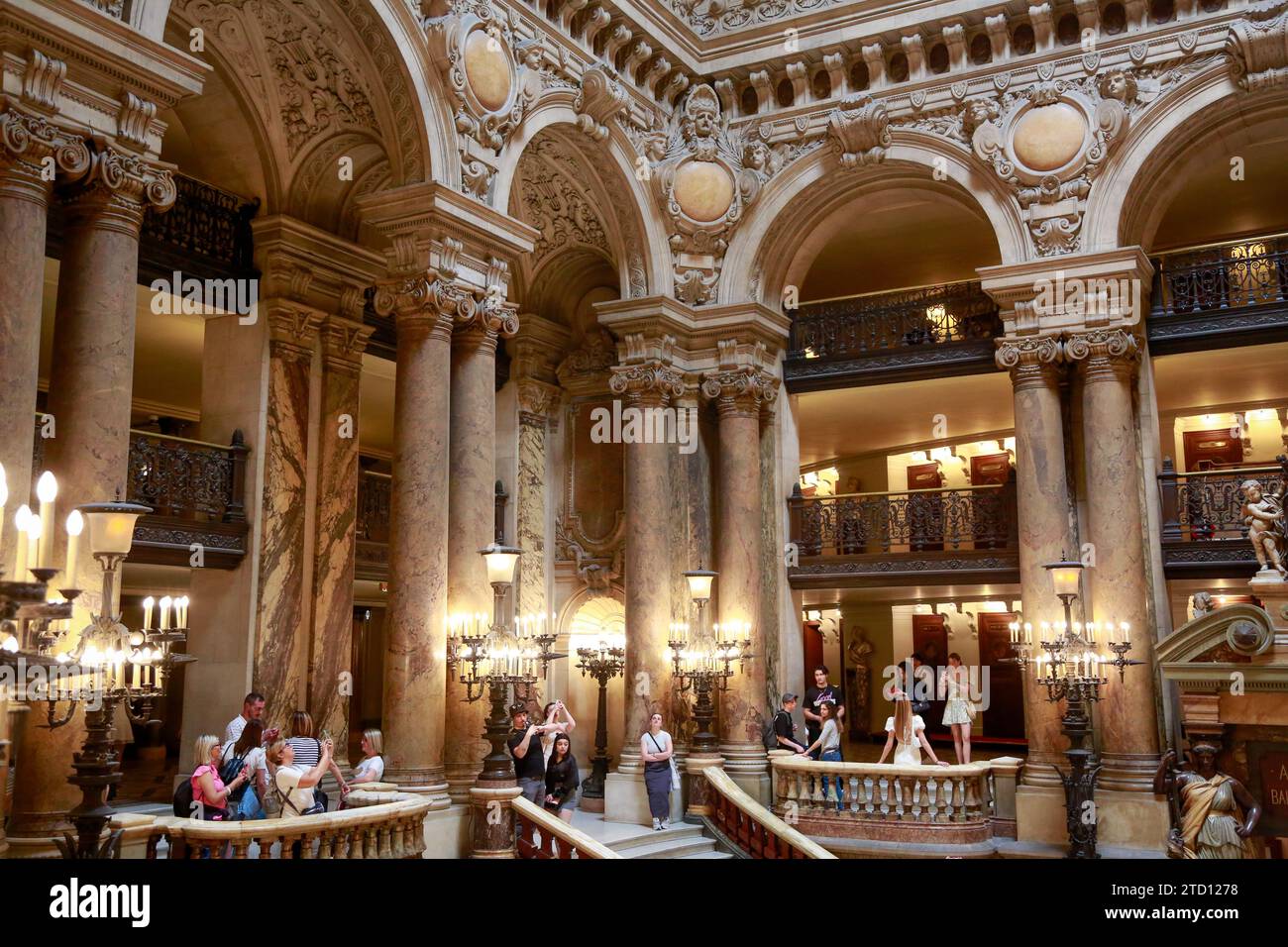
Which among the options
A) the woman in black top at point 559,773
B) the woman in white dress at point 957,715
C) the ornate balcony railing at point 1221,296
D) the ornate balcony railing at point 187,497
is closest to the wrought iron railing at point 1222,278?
the ornate balcony railing at point 1221,296

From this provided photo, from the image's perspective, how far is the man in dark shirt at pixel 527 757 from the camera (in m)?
11.7

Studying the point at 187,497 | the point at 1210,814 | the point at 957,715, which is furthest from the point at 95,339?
the point at 957,715

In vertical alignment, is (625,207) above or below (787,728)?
above

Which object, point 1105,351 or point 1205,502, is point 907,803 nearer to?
point 1205,502

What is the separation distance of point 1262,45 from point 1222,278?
2.81 m

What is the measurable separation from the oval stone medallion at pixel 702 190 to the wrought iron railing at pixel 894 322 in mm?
2018

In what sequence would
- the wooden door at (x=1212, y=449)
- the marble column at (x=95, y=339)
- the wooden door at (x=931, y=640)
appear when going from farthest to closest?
the wooden door at (x=931, y=640), the wooden door at (x=1212, y=449), the marble column at (x=95, y=339)

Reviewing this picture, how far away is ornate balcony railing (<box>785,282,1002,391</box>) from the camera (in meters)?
15.5

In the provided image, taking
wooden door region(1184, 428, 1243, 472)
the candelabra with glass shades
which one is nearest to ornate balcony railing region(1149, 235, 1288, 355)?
the candelabra with glass shades

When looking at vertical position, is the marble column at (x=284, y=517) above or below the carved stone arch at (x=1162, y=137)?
below

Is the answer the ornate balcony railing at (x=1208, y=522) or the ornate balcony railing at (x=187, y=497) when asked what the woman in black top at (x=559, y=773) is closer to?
the ornate balcony railing at (x=187, y=497)

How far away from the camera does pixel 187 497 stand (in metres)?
12.1

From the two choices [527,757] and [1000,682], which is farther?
[1000,682]

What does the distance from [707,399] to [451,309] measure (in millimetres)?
5237
